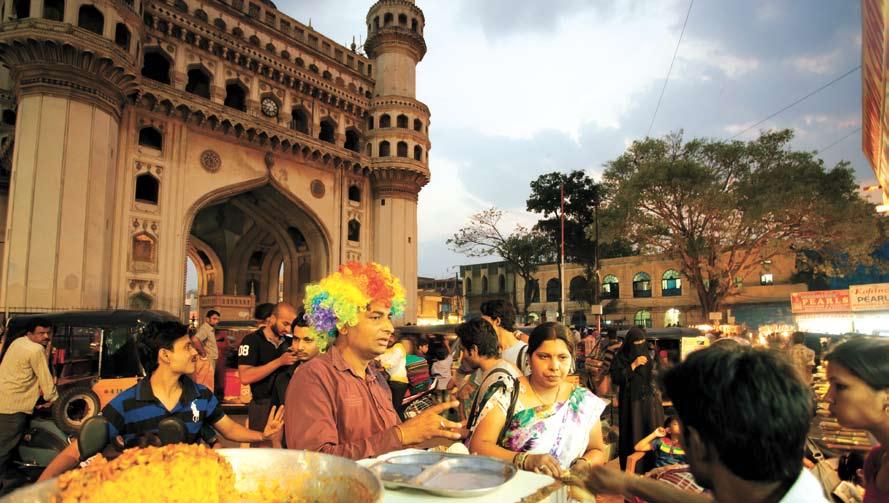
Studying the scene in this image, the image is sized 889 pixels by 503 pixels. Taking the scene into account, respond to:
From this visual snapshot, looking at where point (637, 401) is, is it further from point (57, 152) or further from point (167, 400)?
point (57, 152)

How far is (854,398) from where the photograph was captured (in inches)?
84.6

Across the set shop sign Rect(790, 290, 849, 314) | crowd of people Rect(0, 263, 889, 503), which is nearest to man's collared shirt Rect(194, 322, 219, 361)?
crowd of people Rect(0, 263, 889, 503)

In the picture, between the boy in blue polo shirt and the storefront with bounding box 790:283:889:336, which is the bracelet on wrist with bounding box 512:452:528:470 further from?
the storefront with bounding box 790:283:889:336

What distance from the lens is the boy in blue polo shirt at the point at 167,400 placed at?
8.82ft

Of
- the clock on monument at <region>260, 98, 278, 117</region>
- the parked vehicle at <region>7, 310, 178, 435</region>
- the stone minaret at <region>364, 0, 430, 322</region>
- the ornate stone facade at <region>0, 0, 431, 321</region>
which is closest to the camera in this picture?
the parked vehicle at <region>7, 310, 178, 435</region>

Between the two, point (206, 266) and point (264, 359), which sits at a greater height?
point (206, 266)

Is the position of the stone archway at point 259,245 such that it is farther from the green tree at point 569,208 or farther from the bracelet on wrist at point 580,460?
the bracelet on wrist at point 580,460

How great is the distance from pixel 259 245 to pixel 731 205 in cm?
2619

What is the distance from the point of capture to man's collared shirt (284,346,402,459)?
2.20 metres

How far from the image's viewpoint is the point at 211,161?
2164cm

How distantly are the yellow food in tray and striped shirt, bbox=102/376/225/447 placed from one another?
159 centimetres

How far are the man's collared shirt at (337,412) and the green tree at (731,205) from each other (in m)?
22.3

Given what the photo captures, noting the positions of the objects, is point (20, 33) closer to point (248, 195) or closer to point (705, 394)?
point (248, 195)

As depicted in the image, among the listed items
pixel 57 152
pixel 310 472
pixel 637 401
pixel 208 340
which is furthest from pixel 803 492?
pixel 57 152
